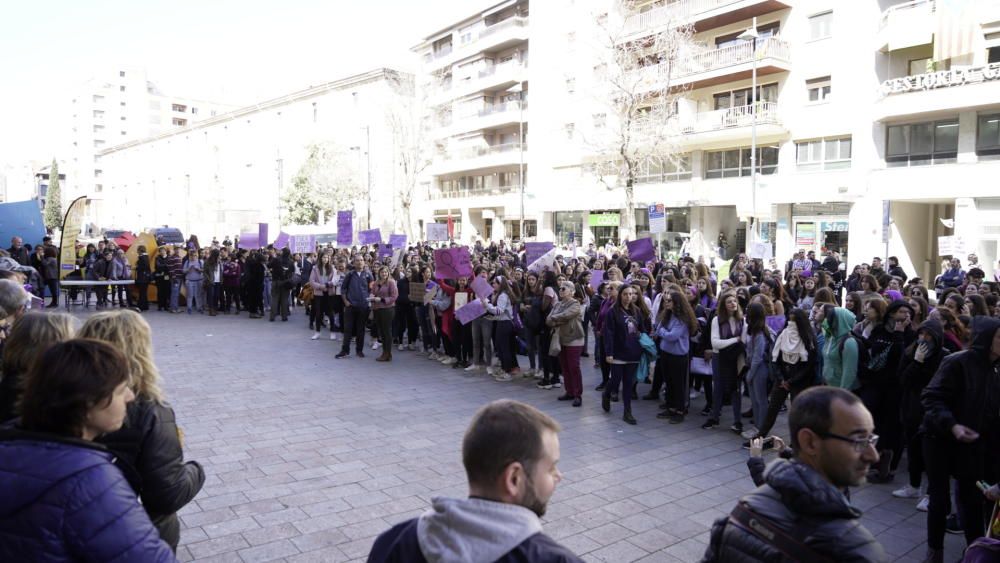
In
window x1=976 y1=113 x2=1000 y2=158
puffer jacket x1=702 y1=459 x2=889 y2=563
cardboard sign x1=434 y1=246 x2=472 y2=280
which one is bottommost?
puffer jacket x1=702 y1=459 x2=889 y2=563

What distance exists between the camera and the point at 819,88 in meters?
30.3

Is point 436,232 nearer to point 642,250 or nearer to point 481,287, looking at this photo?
point 642,250

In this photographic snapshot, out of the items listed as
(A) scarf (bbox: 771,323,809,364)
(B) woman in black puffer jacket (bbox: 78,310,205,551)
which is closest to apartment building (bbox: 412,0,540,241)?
(A) scarf (bbox: 771,323,809,364)

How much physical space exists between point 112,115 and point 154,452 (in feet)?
431

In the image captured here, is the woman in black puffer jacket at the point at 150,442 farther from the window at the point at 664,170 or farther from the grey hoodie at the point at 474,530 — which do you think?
the window at the point at 664,170

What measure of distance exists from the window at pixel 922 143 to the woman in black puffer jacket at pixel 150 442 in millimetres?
30118

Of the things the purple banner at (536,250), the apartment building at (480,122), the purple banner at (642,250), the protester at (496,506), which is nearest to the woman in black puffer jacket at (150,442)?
the protester at (496,506)

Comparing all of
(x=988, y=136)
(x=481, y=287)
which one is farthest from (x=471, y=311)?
(x=988, y=136)

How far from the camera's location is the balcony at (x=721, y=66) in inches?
1209

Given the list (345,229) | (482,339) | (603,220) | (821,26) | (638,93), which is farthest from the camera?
(603,220)

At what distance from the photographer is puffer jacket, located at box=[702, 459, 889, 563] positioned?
2.16 metres

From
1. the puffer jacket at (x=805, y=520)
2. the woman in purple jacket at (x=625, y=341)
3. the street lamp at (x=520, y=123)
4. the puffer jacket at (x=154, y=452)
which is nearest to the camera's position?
the puffer jacket at (x=805, y=520)

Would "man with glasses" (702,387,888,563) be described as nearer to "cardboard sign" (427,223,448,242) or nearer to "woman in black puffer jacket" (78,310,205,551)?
"woman in black puffer jacket" (78,310,205,551)

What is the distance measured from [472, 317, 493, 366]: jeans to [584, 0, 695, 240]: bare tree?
65.5 feet
